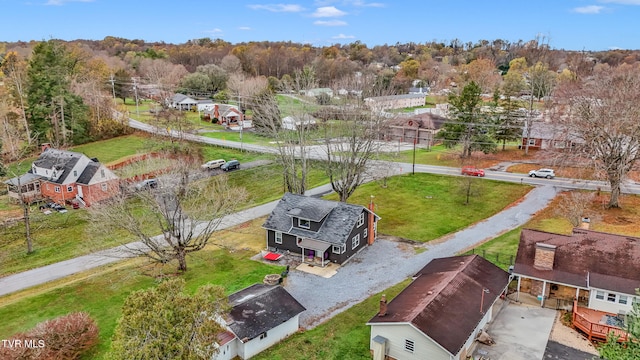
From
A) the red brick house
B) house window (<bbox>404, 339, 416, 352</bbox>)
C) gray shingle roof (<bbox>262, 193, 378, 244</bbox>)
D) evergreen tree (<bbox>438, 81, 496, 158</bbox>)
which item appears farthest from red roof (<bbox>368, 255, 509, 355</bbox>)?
the red brick house

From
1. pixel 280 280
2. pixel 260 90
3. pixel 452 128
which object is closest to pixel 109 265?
pixel 280 280

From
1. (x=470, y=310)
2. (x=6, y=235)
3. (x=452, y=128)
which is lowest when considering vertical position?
(x=6, y=235)

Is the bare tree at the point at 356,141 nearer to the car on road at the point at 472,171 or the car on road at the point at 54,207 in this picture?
the car on road at the point at 472,171

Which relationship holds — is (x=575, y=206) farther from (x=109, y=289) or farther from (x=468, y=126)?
(x=109, y=289)

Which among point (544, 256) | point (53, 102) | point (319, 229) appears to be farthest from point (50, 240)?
point (544, 256)

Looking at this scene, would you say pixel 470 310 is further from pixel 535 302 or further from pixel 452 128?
pixel 452 128

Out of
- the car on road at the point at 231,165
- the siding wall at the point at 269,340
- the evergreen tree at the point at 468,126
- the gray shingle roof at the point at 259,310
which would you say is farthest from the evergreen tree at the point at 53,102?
the siding wall at the point at 269,340
